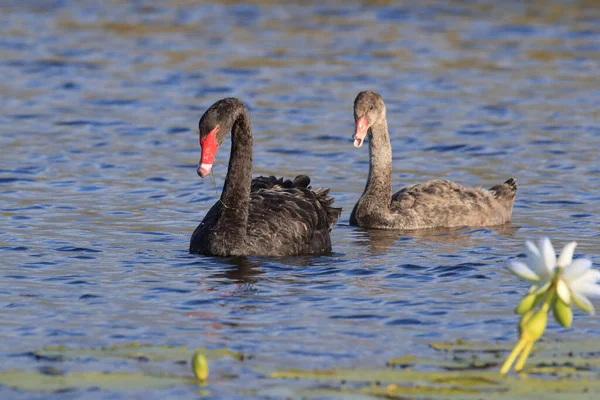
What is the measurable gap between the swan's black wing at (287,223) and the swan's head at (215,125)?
3.04 ft

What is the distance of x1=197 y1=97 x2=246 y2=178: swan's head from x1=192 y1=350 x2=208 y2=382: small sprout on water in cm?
317

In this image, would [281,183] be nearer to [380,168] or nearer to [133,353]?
[380,168]

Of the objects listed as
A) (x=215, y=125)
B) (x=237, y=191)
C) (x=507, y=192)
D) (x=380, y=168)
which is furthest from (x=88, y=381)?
(x=507, y=192)

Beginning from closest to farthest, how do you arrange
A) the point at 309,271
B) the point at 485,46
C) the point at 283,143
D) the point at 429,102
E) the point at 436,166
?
the point at 309,271
the point at 436,166
the point at 283,143
the point at 429,102
the point at 485,46

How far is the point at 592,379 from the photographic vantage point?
249 inches

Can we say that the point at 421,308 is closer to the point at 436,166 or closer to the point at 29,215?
the point at 29,215

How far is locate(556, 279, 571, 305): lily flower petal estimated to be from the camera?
5094mm

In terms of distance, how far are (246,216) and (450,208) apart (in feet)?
8.72

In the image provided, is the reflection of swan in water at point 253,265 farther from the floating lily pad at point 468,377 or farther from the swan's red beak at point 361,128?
the floating lily pad at point 468,377

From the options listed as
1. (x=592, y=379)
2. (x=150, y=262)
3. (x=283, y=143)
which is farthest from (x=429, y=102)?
(x=592, y=379)

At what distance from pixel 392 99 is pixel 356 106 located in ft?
21.0

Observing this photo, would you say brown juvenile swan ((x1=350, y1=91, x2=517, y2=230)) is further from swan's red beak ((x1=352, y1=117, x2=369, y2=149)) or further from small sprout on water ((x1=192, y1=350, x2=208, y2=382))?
small sprout on water ((x1=192, y1=350, x2=208, y2=382))

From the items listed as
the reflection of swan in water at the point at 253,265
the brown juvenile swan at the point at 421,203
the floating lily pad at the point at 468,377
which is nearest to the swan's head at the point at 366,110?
the brown juvenile swan at the point at 421,203

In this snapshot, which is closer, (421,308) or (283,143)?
(421,308)
